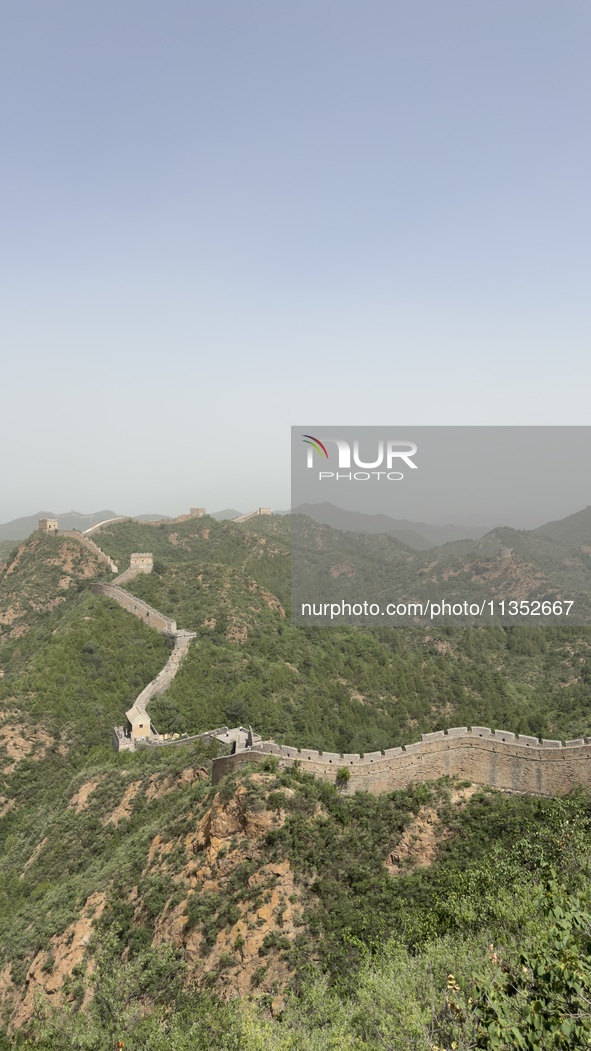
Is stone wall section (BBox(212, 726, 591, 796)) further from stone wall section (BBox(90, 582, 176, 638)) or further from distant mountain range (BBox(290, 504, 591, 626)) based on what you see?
distant mountain range (BBox(290, 504, 591, 626))

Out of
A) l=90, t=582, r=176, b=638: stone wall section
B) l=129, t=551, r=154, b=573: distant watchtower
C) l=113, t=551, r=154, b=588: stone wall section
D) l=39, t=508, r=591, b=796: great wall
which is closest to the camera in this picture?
l=39, t=508, r=591, b=796: great wall

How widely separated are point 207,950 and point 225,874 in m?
2.24

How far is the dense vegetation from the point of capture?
13.9 metres

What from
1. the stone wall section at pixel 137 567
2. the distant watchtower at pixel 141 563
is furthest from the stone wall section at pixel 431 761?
the distant watchtower at pixel 141 563

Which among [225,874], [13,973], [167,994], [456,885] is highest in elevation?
[456,885]

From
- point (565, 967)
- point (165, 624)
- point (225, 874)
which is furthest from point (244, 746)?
point (165, 624)

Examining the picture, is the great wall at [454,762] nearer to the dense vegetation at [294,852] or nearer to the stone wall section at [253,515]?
the dense vegetation at [294,852]

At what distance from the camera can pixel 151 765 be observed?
109 feet

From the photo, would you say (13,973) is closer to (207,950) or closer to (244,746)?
(207,950)

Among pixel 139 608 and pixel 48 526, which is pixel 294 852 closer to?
pixel 139 608

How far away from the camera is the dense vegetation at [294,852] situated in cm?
1393

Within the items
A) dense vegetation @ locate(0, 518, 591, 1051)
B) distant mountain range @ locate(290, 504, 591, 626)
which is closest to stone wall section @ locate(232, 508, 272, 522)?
distant mountain range @ locate(290, 504, 591, 626)

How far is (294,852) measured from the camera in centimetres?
2116

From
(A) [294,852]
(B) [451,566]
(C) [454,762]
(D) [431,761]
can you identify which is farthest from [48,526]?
(A) [294,852]
